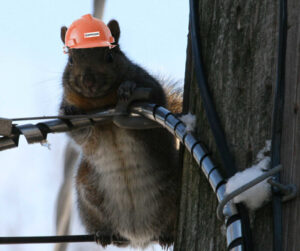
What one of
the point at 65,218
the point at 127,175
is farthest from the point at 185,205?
the point at 65,218

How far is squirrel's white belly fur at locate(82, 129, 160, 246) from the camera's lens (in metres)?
3.09

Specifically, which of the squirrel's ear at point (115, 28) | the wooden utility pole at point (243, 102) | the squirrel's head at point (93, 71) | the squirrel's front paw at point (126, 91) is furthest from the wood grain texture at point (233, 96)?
the squirrel's ear at point (115, 28)

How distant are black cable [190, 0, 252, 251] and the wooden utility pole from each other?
0.03 meters

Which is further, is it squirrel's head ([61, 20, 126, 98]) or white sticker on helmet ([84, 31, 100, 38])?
squirrel's head ([61, 20, 126, 98])

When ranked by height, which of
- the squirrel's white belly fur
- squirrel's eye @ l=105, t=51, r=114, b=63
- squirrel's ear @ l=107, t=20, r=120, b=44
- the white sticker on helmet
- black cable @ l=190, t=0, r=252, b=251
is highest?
squirrel's ear @ l=107, t=20, r=120, b=44

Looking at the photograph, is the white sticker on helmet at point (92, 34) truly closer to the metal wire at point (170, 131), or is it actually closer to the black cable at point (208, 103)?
the metal wire at point (170, 131)

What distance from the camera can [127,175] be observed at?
10.2ft

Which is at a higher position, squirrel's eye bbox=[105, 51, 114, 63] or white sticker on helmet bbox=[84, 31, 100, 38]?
white sticker on helmet bbox=[84, 31, 100, 38]

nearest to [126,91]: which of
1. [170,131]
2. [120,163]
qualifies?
[120,163]

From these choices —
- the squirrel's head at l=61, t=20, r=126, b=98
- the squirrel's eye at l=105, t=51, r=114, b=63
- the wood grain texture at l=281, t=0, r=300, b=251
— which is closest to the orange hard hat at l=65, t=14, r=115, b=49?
the squirrel's head at l=61, t=20, r=126, b=98

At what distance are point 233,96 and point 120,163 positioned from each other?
1549mm

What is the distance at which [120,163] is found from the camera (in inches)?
124

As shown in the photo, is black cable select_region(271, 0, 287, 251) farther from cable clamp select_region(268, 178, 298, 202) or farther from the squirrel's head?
the squirrel's head

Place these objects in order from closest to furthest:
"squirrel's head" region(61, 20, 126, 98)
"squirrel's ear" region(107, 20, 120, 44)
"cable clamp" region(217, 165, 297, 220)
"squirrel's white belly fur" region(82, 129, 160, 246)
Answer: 1. "cable clamp" region(217, 165, 297, 220)
2. "squirrel's white belly fur" region(82, 129, 160, 246)
3. "squirrel's head" region(61, 20, 126, 98)
4. "squirrel's ear" region(107, 20, 120, 44)
